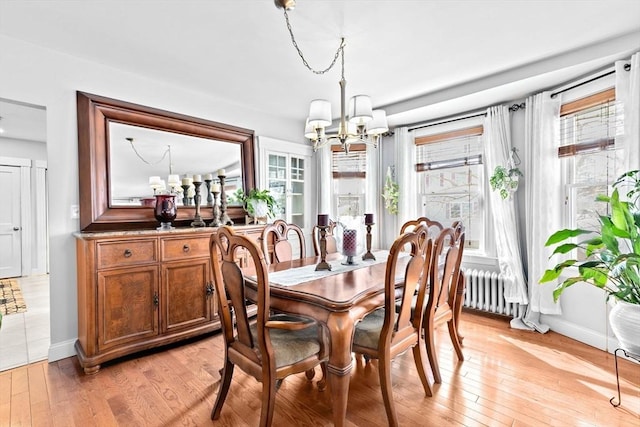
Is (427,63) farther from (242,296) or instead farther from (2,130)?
(2,130)

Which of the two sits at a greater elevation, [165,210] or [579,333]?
[165,210]

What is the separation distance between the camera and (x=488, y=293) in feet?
11.5

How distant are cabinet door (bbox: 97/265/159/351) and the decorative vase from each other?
19.7 inches

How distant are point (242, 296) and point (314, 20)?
190cm

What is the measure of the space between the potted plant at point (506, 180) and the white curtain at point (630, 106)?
864 millimetres

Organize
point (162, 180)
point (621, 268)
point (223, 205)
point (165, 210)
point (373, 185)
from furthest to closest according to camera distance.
A: 1. point (373, 185)
2. point (223, 205)
3. point (162, 180)
4. point (165, 210)
5. point (621, 268)

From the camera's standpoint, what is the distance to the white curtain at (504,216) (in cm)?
326

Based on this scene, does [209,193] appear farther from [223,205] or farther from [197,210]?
[197,210]

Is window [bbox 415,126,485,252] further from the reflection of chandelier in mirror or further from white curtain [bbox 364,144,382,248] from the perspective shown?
the reflection of chandelier in mirror

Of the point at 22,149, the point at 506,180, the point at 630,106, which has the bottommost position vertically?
the point at 506,180

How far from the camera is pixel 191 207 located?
3404 millimetres

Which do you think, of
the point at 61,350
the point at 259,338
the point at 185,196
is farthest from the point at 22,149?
the point at 259,338

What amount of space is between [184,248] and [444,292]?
7.38ft

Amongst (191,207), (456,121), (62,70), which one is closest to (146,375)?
(191,207)
